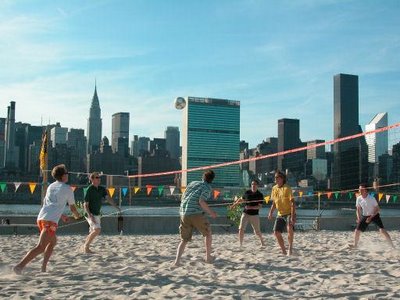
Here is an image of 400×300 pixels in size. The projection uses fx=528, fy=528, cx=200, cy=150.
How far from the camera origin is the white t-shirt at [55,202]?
20.5 ft

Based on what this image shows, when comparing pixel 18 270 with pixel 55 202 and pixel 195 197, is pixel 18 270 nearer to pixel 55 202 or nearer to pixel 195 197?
pixel 55 202

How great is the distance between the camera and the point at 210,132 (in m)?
124

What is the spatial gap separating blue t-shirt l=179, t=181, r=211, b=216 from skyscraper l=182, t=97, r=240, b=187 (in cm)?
10401

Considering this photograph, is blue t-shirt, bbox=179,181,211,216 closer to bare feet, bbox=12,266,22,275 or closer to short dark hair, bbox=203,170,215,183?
short dark hair, bbox=203,170,215,183

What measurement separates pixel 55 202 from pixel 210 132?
386 ft

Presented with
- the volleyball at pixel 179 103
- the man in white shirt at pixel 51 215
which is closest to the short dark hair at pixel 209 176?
the man in white shirt at pixel 51 215

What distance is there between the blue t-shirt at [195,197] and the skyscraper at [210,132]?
104 m

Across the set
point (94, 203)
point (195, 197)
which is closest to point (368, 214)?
point (195, 197)

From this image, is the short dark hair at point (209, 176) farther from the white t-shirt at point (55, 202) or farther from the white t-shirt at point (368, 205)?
the white t-shirt at point (368, 205)

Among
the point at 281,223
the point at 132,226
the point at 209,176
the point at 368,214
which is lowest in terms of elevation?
the point at 132,226

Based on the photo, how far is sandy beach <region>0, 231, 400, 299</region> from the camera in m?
5.24

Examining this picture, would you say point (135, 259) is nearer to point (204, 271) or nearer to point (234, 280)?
point (204, 271)

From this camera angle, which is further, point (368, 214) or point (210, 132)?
point (210, 132)

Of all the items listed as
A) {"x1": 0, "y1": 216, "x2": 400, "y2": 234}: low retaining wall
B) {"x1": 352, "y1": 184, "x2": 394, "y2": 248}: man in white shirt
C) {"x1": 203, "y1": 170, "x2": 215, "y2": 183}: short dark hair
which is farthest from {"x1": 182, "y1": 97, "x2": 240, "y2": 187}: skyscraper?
{"x1": 203, "y1": 170, "x2": 215, "y2": 183}: short dark hair
